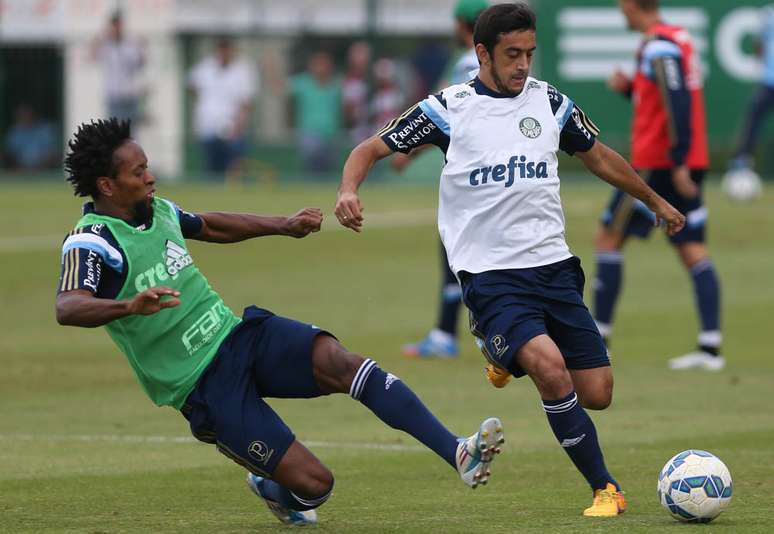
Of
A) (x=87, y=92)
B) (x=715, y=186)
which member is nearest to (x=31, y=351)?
(x=715, y=186)

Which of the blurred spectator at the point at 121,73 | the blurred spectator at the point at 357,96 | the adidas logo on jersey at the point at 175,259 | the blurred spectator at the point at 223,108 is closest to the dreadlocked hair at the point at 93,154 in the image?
the adidas logo on jersey at the point at 175,259

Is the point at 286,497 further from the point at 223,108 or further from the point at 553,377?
the point at 223,108

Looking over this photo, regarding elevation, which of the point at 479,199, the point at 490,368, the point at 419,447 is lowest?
the point at 419,447

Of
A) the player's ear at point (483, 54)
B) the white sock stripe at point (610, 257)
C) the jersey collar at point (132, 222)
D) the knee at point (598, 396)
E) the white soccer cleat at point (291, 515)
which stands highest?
the player's ear at point (483, 54)

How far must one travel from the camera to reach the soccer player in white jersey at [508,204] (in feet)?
24.7

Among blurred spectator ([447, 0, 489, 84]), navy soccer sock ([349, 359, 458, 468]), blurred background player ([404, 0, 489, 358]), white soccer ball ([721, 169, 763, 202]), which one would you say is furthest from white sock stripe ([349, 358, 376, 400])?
white soccer ball ([721, 169, 763, 202])

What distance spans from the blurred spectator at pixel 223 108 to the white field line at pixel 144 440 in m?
19.7

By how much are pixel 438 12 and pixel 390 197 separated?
6823 millimetres

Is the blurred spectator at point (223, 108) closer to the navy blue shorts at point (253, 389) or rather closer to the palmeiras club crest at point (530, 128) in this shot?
the palmeiras club crest at point (530, 128)

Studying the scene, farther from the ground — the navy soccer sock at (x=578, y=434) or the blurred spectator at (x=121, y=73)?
the navy soccer sock at (x=578, y=434)

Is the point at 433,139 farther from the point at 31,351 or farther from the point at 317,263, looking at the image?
the point at 317,263

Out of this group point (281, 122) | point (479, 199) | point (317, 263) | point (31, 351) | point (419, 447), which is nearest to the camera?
point (479, 199)

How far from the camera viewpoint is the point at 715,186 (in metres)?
27.9

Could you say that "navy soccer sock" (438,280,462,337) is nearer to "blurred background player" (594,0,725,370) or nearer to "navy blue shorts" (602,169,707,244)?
"blurred background player" (594,0,725,370)
